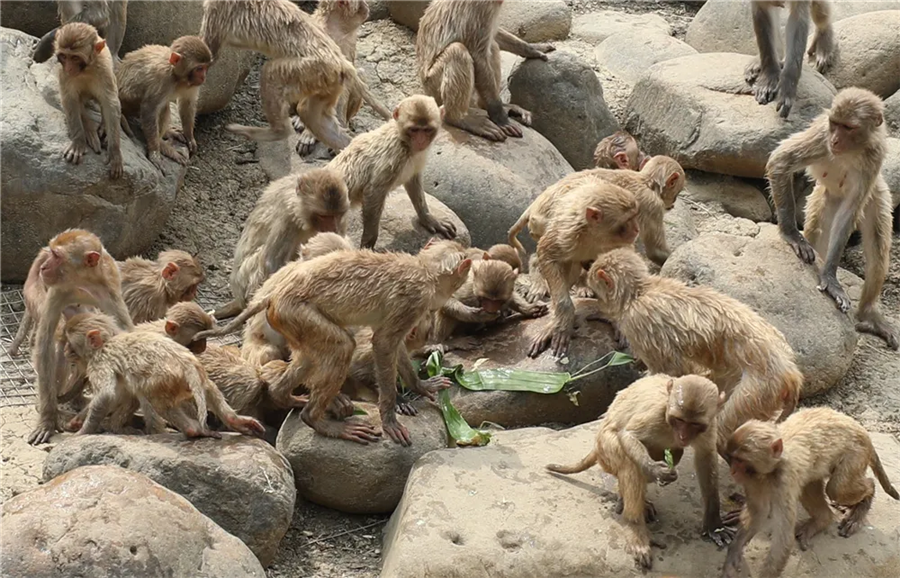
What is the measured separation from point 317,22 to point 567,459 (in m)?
6.12

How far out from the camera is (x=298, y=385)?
7781 mm

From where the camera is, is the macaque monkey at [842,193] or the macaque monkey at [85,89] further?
the macaque monkey at [842,193]

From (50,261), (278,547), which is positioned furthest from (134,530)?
(50,261)

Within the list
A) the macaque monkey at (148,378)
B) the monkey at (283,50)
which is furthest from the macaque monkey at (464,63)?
the macaque monkey at (148,378)

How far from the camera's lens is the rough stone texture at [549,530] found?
Answer: 6707 mm

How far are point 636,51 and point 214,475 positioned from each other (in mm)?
9192

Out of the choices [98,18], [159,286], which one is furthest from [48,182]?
[98,18]

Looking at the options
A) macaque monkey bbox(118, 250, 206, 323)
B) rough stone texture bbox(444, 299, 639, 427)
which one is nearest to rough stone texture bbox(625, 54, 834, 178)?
rough stone texture bbox(444, 299, 639, 427)

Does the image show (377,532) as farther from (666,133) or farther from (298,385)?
(666,133)

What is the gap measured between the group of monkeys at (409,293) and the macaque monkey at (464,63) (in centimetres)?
2

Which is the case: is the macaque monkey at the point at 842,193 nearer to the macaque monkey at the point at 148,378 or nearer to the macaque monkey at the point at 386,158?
the macaque monkey at the point at 386,158

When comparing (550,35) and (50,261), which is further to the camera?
(550,35)

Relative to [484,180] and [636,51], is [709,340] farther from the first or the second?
[636,51]

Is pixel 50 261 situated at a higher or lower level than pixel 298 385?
higher
